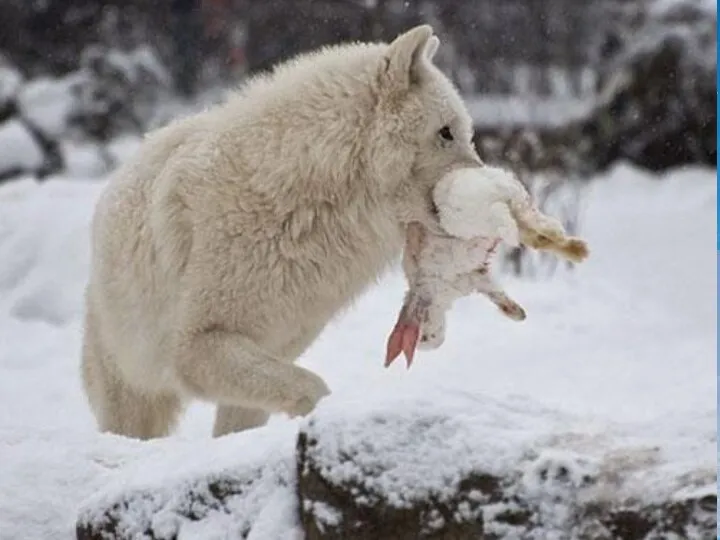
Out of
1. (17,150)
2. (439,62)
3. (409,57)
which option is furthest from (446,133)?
(439,62)

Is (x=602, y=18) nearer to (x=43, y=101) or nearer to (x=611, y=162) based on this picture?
(x=611, y=162)

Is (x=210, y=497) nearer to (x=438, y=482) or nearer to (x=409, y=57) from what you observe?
(x=438, y=482)

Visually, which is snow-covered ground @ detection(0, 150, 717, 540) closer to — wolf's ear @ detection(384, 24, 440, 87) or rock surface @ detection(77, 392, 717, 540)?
rock surface @ detection(77, 392, 717, 540)

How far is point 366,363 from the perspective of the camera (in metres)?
7.31

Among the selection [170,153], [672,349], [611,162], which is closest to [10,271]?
[672,349]

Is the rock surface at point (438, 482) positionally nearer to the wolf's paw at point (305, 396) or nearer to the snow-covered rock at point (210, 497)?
the snow-covered rock at point (210, 497)

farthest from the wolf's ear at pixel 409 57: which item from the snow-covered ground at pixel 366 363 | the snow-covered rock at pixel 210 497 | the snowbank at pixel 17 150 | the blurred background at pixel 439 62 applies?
the snowbank at pixel 17 150

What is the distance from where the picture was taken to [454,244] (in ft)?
14.1

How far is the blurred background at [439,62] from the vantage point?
46.9ft

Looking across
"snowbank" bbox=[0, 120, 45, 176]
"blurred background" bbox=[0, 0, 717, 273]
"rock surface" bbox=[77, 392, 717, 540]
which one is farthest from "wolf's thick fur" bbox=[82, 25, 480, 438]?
"snowbank" bbox=[0, 120, 45, 176]

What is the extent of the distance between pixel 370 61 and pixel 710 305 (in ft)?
22.0

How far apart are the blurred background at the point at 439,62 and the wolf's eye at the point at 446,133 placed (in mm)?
7770

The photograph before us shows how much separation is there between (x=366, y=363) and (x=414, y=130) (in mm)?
3114

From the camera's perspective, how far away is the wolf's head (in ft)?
14.2
